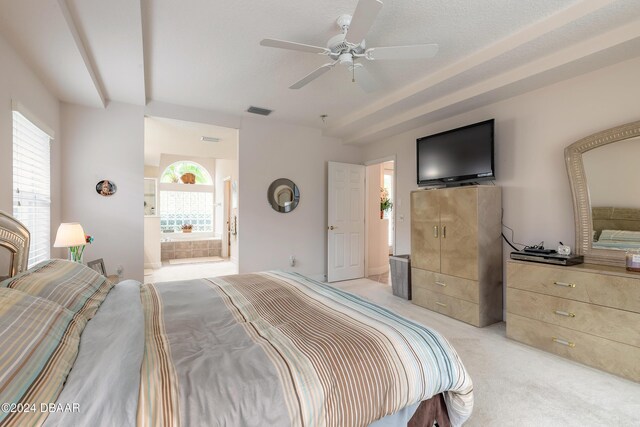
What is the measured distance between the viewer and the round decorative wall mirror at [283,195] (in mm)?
4734

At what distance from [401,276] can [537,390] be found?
2.15 m

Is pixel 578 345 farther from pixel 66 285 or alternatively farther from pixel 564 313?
pixel 66 285

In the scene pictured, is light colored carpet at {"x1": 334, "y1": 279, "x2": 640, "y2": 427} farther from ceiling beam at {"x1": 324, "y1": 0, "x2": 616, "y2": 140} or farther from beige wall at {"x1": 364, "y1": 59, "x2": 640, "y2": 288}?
ceiling beam at {"x1": 324, "y1": 0, "x2": 616, "y2": 140}

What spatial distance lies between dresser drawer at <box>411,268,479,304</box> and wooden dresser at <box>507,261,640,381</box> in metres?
0.39

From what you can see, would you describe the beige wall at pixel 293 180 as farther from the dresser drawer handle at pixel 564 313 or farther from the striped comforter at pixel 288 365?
the dresser drawer handle at pixel 564 313

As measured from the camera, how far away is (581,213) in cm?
264

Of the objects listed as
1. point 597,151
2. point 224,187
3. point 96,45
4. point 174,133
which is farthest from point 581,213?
point 224,187

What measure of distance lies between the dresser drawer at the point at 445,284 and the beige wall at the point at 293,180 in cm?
185

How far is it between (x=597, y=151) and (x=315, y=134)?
364cm

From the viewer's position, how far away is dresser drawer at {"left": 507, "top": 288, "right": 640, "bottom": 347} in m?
2.12

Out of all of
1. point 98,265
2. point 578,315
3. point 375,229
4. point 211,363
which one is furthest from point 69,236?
point 375,229

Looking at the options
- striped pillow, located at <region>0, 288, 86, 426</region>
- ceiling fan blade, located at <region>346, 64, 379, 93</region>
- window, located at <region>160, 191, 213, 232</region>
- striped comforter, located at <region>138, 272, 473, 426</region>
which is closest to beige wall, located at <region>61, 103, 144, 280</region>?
striped comforter, located at <region>138, 272, 473, 426</region>

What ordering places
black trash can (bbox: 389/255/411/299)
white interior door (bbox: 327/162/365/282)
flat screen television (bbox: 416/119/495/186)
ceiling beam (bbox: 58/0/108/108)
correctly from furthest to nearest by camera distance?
1. white interior door (bbox: 327/162/365/282)
2. black trash can (bbox: 389/255/411/299)
3. flat screen television (bbox: 416/119/495/186)
4. ceiling beam (bbox: 58/0/108/108)

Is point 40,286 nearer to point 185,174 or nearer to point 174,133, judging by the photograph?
point 174,133
